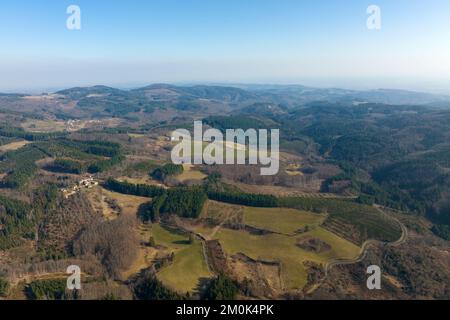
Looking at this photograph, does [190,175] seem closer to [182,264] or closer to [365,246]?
[182,264]

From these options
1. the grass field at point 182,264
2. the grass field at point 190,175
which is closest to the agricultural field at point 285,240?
the grass field at point 182,264

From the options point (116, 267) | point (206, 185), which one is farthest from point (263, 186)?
point (116, 267)

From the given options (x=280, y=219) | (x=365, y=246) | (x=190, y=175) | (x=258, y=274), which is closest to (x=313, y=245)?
(x=365, y=246)

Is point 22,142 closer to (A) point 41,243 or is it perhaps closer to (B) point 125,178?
(B) point 125,178

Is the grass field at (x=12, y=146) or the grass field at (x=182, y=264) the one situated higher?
the grass field at (x=12, y=146)

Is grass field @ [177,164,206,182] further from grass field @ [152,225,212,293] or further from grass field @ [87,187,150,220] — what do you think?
grass field @ [152,225,212,293]

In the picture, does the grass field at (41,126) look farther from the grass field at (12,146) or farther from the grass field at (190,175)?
the grass field at (190,175)
